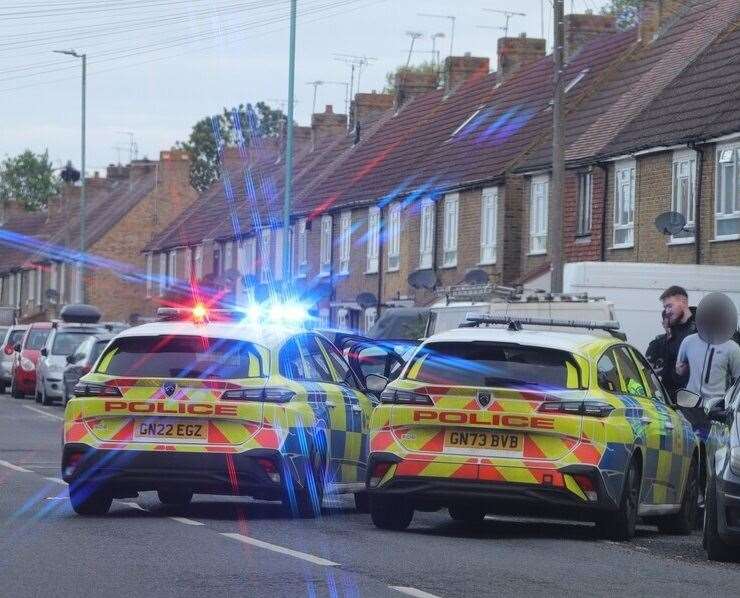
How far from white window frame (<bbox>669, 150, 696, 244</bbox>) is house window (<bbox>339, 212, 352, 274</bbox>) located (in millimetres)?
20233

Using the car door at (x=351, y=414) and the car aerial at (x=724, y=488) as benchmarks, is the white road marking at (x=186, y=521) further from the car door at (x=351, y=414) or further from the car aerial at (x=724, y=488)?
the car aerial at (x=724, y=488)

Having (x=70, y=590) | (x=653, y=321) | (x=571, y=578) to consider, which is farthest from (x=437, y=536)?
(x=653, y=321)

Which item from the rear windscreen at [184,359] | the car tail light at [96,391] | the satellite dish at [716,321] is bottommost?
the car tail light at [96,391]

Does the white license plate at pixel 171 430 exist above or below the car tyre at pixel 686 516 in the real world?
above

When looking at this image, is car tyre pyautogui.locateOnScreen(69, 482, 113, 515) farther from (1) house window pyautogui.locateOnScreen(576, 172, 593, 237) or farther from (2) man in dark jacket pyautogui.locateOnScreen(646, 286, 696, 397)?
(1) house window pyautogui.locateOnScreen(576, 172, 593, 237)

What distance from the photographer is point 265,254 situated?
2562 inches

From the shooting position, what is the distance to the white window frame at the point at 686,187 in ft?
117

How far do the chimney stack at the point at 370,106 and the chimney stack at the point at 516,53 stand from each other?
11.6m

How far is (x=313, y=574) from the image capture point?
1042 centimetres

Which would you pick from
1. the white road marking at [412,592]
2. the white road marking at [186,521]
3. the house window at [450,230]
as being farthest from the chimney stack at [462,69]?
the white road marking at [412,592]

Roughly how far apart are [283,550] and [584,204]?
3000 cm

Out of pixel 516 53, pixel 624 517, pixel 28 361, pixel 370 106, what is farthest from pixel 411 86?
pixel 624 517

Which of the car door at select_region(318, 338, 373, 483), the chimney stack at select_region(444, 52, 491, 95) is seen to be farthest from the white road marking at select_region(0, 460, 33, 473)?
the chimney stack at select_region(444, 52, 491, 95)

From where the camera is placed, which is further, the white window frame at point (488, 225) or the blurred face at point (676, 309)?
the white window frame at point (488, 225)
